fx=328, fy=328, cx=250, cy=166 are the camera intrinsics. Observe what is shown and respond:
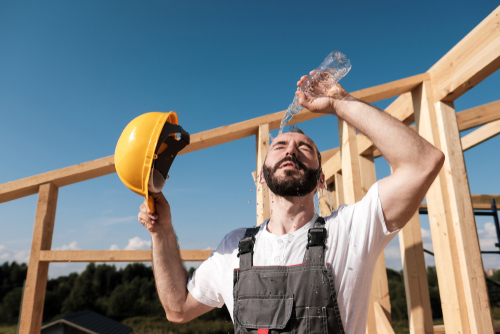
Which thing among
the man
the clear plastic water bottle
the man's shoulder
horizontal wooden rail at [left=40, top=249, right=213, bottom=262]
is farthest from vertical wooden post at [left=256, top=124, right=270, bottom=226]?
the man

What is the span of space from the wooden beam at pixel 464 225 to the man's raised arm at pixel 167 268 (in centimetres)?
170

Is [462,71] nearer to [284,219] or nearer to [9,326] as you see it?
[284,219]

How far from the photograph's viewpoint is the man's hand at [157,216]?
1.73 m

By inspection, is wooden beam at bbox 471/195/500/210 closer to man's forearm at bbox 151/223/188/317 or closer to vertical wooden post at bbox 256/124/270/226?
vertical wooden post at bbox 256/124/270/226

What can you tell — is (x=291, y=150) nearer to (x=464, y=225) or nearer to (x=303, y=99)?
(x=303, y=99)

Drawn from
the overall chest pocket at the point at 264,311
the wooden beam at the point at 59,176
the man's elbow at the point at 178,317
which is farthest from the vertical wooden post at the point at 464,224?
the wooden beam at the point at 59,176

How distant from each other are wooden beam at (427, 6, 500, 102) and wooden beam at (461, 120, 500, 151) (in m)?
2.18

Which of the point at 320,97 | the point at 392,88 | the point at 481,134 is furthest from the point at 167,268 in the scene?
the point at 481,134

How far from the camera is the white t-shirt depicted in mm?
1327

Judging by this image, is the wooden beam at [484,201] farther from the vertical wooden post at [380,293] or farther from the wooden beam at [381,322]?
the wooden beam at [381,322]

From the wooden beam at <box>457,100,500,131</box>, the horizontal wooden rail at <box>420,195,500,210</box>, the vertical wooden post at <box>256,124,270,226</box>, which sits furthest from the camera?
the horizontal wooden rail at <box>420,195,500,210</box>

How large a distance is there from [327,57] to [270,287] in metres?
1.46

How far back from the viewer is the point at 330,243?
1.40 m

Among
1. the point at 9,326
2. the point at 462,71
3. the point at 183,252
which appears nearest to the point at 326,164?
the point at 462,71
